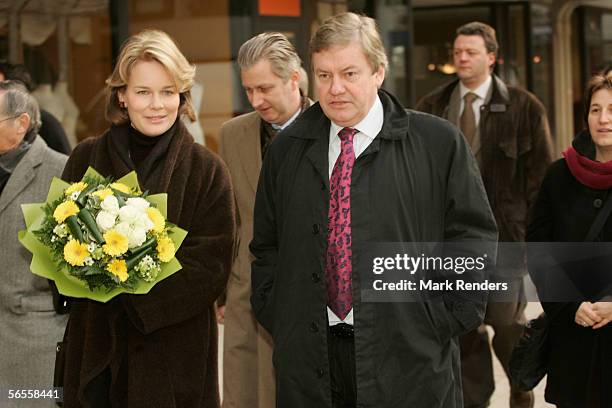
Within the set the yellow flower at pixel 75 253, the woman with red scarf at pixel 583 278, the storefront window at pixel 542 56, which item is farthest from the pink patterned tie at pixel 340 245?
the storefront window at pixel 542 56

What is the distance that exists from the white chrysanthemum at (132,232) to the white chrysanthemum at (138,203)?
0.08 metres

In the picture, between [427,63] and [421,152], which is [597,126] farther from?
[427,63]

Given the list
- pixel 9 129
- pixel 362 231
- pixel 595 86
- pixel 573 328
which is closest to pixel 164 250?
pixel 362 231

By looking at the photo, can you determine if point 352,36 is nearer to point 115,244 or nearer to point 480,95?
point 115,244

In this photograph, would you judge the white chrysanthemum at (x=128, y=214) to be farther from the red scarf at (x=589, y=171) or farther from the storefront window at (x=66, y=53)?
the storefront window at (x=66, y=53)

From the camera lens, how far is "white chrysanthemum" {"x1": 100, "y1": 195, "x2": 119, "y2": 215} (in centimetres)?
333

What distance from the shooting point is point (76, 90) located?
8.62 m

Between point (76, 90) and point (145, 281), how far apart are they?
218 inches

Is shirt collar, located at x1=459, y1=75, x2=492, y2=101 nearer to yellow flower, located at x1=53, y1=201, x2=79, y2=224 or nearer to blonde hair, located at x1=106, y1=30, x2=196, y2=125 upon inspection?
blonde hair, located at x1=106, y1=30, x2=196, y2=125

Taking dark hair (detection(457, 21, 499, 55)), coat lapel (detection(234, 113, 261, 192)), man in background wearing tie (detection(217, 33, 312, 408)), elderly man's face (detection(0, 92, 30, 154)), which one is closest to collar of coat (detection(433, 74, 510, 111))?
dark hair (detection(457, 21, 499, 55))

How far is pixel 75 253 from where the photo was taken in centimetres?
330

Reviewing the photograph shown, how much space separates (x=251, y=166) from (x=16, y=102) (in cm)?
114

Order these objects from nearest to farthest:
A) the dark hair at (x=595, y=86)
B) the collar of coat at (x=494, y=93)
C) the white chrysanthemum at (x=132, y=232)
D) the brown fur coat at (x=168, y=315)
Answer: the white chrysanthemum at (x=132, y=232) < the brown fur coat at (x=168, y=315) < the dark hair at (x=595, y=86) < the collar of coat at (x=494, y=93)

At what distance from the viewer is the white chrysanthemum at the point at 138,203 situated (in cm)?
337
